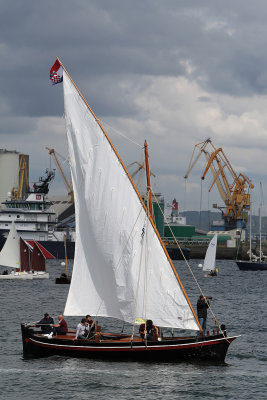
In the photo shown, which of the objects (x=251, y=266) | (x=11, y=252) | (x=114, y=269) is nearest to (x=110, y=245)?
(x=114, y=269)

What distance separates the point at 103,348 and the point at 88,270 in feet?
12.9

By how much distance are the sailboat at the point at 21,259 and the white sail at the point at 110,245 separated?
5873 cm

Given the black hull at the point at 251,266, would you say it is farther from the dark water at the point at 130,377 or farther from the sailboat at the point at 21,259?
the dark water at the point at 130,377

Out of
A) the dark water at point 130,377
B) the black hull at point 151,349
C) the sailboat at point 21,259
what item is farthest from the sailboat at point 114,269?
the sailboat at point 21,259

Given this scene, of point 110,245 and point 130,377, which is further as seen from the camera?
point 110,245

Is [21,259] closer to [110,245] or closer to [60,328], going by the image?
[60,328]

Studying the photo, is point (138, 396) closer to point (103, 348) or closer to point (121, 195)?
point (103, 348)

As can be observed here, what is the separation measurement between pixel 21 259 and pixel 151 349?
218ft

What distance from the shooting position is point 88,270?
36.4 m

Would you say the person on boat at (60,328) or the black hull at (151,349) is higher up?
the person on boat at (60,328)

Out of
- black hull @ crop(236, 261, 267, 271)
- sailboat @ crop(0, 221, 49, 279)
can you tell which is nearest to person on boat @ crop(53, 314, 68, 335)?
sailboat @ crop(0, 221, 49, 279)

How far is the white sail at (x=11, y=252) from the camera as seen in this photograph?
9562 centimetres

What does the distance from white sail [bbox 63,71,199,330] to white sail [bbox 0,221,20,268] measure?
60220 mm

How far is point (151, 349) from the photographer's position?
34.2 m
